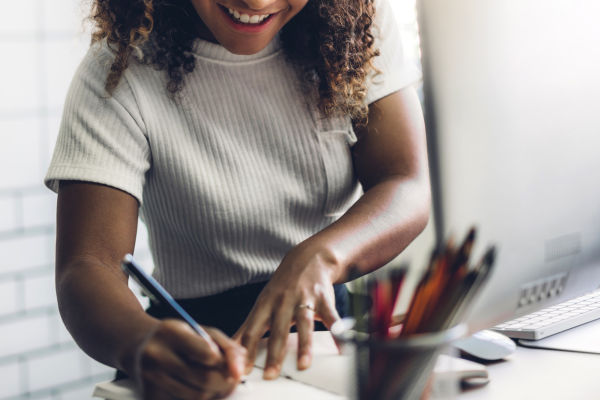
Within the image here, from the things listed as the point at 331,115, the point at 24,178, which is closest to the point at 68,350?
the point at 24,178

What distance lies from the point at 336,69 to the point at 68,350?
1003 mm

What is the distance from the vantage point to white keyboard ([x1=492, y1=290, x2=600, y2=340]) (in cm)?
67

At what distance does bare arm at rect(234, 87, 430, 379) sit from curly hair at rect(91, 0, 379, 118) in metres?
0.07

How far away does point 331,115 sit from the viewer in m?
0.86

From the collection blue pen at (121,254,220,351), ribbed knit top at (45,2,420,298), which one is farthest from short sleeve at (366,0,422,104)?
blue pen at (121,254,220,351)

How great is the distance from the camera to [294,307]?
551 mm

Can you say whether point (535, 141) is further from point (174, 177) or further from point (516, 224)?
point (174, 177)

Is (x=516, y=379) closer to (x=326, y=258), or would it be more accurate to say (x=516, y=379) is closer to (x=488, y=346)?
(x=488, y=346)

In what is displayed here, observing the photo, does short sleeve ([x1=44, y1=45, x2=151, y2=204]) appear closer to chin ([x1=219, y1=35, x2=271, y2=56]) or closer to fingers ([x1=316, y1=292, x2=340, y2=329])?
chin ([x1=219, y1=35, x2=271, y2=56])

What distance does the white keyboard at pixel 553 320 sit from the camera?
0.67 meters

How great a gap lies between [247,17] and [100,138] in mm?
252

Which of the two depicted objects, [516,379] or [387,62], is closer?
[516,379]

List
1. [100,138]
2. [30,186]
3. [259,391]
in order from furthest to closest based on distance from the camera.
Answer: [30,186]
[100,138]
[259,391]

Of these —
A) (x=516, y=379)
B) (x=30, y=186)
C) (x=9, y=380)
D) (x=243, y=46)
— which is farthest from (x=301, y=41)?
A: (x=9, y=380)
